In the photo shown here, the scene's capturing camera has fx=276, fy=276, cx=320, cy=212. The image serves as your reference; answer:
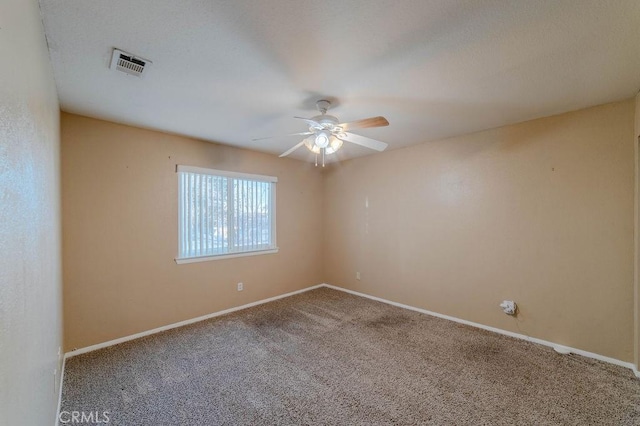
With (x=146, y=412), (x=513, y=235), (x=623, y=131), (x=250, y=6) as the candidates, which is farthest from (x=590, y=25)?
(x=146, y=412)

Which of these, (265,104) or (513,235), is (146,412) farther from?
(513,235)

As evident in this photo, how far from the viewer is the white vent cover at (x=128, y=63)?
71.3 inches

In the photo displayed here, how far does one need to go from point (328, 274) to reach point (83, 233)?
148 inches

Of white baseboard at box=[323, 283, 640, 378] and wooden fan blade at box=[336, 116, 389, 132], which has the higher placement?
wooden fan blade at box=[336, 116, 389, 132]

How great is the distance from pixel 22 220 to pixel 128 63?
4.56 ft

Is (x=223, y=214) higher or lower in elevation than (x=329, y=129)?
lower

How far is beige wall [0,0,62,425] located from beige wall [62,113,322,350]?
1.62 meters

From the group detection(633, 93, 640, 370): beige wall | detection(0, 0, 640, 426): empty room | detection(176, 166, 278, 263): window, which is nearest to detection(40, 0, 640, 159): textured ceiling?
detection(0, 0, 640, 426): empty room

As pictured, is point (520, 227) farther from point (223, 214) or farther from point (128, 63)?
point (128, 63)

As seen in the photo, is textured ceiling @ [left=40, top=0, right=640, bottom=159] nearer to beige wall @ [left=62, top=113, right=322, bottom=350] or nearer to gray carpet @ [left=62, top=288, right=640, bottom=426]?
beige wall @ [left=62, top=113, right=322, bottom=350]

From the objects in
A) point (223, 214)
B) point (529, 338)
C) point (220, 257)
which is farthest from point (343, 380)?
point (223, 214)

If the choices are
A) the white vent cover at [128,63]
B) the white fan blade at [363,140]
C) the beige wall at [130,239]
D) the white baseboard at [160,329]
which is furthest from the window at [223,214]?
the white fan blade at [363,140]

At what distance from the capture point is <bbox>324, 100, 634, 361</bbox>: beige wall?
2637 millimetres

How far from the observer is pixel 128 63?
6.22 ft
